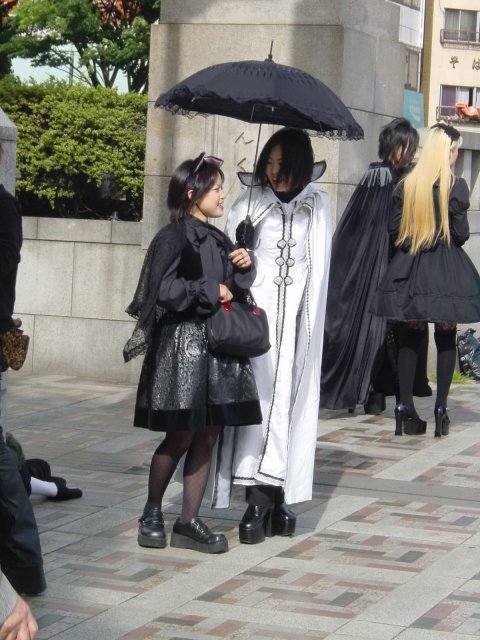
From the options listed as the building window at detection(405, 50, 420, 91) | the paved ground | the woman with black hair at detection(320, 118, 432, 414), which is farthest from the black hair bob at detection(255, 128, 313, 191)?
the building window at detection(405, 50, 420, 91)

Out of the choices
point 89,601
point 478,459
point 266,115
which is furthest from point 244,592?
point 478,459

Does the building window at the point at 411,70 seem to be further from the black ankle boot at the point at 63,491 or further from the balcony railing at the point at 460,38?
the balcony railing at the point at 460,38

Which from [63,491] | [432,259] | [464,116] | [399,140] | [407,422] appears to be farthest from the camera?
[464,116]

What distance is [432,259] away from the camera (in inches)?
331

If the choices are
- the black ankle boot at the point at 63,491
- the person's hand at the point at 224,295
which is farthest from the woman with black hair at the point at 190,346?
the black ankle boot at the point at 63,491

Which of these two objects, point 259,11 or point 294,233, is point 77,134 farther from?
point 294,233

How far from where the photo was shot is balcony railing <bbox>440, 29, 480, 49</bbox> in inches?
2547

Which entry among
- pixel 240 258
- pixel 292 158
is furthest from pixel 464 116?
pixel 240 258

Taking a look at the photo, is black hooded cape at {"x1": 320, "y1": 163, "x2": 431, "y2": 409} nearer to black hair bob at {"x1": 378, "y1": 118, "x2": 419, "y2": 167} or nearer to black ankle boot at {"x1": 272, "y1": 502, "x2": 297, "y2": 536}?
black hair bob at {"x1": 378, "y1": 118, "x2": 419, "y2": 167}

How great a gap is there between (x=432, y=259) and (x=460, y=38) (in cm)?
5880

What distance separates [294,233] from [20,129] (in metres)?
6.21

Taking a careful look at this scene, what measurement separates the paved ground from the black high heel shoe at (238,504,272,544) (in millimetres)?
60

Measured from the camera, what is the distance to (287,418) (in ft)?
19.3

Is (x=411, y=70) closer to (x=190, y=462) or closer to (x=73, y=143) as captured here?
(x=73, y=143)
